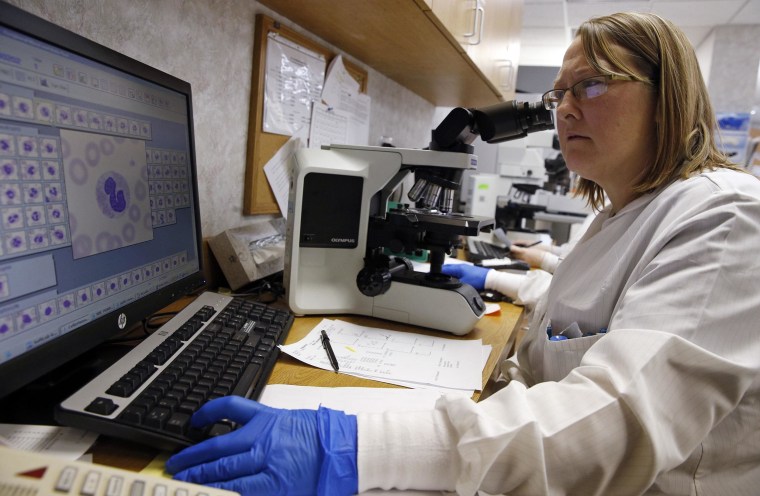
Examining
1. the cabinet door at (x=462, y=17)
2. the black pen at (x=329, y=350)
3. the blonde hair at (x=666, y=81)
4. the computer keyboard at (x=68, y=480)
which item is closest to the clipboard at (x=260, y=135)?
the cabinet door at (x=462, y=17)

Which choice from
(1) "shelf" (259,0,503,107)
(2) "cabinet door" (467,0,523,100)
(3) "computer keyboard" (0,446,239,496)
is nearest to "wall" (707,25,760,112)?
(2) "cabinet door" (467,0,523,100)

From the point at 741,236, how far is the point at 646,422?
28cm

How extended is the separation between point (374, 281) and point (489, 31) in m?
1.18

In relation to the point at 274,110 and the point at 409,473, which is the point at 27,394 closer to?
the point at 409,473

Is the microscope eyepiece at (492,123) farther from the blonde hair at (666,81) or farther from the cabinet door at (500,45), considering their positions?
the cabinet door at (500,45)

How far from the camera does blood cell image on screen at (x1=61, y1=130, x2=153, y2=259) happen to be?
55cm

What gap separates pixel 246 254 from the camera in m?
1.11

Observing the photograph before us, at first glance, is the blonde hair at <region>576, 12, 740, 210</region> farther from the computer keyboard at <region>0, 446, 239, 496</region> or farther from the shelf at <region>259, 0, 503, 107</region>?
the computer keyboard at <region>0, 446, 239, 496</region>

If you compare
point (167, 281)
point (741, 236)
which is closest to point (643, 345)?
point (741, 236)

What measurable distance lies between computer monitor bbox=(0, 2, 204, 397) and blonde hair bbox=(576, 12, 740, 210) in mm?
756

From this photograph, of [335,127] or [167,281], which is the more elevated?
[335,127]

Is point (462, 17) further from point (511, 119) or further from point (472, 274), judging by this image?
point (472, 274)

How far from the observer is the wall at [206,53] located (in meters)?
0.83

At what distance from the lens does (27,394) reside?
1.83 ft
